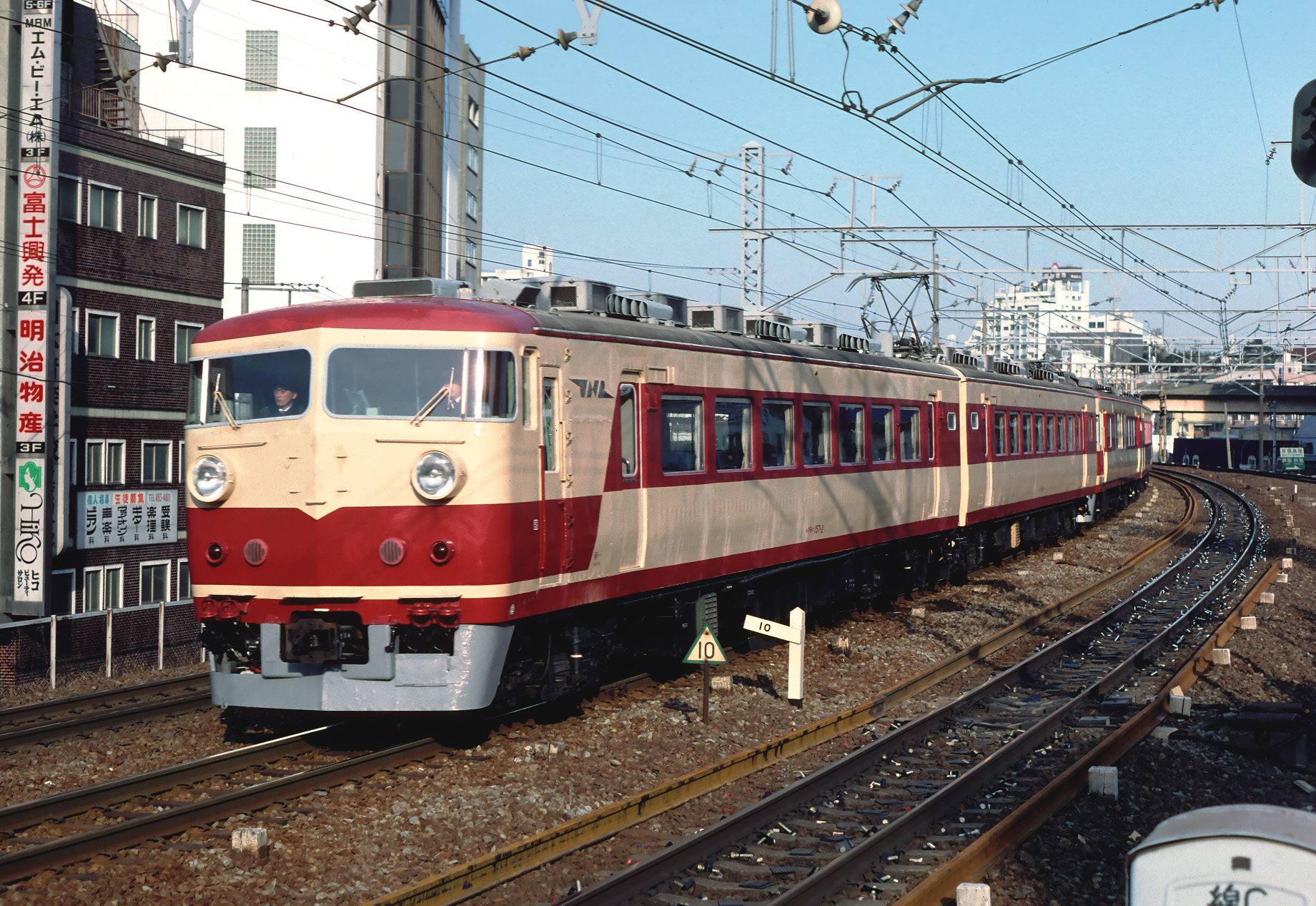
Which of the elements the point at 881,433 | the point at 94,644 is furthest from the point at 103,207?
the point at 881,433

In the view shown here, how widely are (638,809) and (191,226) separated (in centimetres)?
2566

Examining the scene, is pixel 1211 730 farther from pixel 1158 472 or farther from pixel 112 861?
pixel 1158 472

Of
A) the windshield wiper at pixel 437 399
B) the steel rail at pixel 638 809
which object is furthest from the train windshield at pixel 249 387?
the steel rail at pixel 638 809

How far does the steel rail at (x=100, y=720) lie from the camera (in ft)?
34.1

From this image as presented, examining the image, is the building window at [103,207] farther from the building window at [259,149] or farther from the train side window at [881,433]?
the building window at [259,149]

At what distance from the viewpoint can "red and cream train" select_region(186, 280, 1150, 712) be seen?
29.7 ft

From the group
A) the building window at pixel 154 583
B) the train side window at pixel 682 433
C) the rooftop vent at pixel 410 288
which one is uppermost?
the rooftop vent at pixel 410 288

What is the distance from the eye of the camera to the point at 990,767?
370 inches

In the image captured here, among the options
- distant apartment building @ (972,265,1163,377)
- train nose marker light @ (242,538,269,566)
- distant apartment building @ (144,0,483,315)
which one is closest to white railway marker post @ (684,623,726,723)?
train nose marker light @ (242,538,269,566)

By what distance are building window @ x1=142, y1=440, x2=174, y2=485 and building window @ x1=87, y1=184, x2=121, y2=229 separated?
15.8ft

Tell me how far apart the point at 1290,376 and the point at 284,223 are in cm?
7824

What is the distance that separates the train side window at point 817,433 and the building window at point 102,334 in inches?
731

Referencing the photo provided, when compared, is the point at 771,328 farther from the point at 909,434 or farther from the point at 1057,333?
the point at 1057,333

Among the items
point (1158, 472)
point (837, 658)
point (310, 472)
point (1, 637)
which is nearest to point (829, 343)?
point (837, 658)
